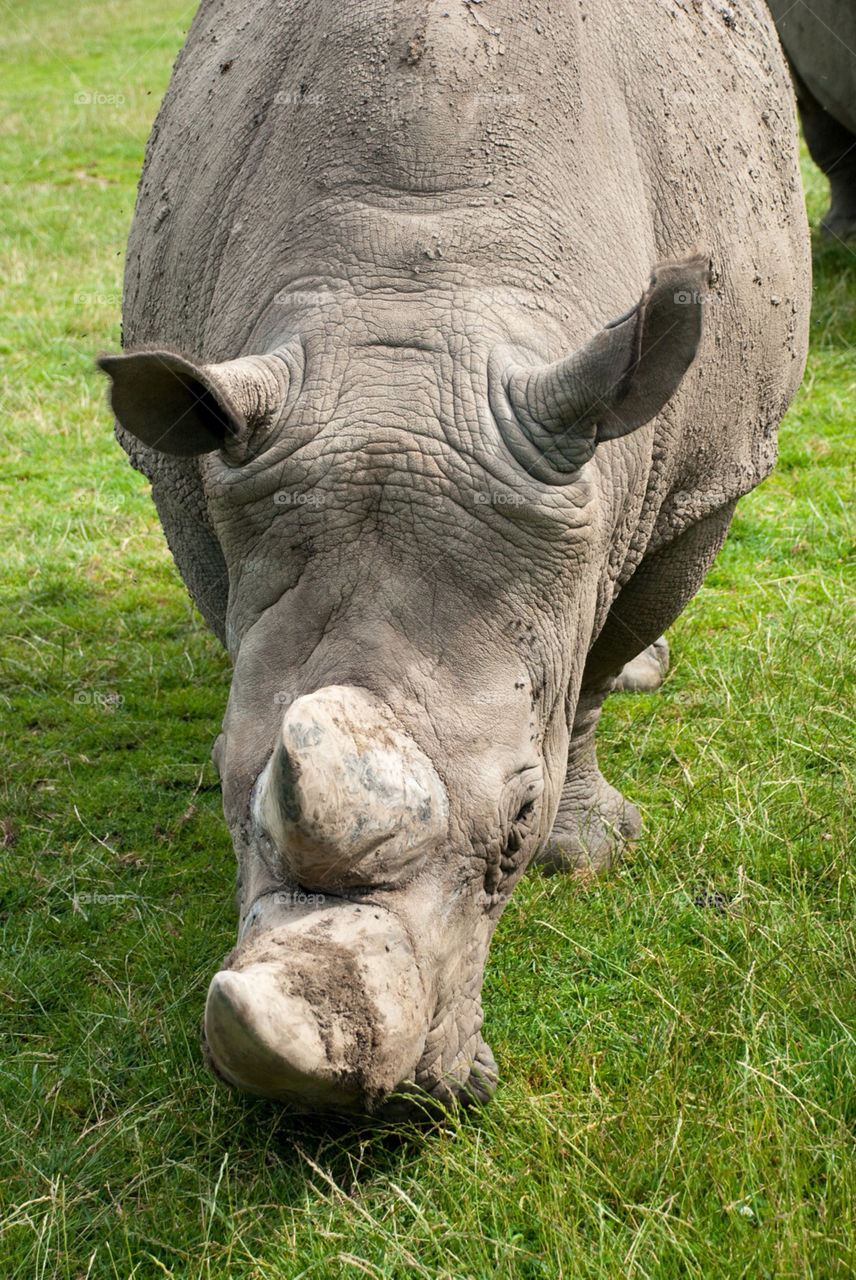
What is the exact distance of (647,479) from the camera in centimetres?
399

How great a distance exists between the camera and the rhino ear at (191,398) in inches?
118

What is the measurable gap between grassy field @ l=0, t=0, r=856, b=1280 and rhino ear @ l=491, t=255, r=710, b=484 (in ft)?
5.41

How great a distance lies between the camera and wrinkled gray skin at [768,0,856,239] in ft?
33.0

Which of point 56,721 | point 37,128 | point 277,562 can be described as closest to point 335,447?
point 277,562

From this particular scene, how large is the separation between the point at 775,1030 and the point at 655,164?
8.13 feet
